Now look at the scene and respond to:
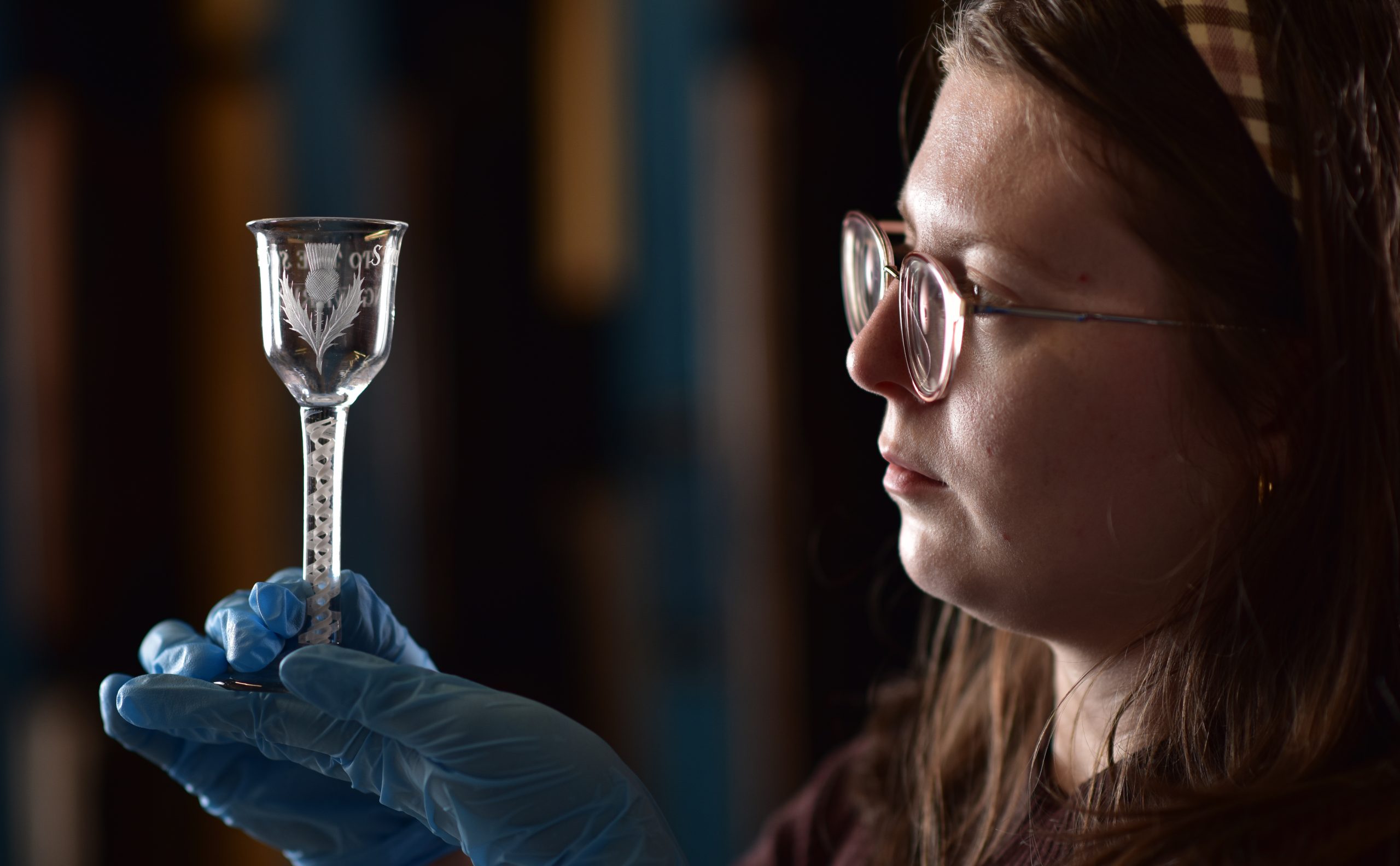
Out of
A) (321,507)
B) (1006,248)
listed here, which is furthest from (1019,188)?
(321,507)

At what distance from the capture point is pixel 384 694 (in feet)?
3.02

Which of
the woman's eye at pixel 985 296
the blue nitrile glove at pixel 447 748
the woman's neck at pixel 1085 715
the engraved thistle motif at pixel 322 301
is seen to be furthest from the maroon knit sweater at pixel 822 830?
the engraved thistle motif at pixel 322 301

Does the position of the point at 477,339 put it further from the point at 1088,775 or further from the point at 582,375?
the point at 1088,775

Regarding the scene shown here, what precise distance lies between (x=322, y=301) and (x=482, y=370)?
1.73 m

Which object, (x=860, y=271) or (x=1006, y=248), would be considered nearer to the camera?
(x=1006, y=248)

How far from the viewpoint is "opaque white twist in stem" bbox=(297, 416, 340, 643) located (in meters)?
0.94

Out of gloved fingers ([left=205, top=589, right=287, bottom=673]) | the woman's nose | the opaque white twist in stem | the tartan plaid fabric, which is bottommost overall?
gloved fingers ([left=205, top=589, right=287, bottom=673])

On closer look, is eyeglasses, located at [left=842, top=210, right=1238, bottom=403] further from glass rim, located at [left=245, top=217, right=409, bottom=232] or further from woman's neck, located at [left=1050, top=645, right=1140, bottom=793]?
glass rim, located at [left=245, top=217, right=409, bottom=232]

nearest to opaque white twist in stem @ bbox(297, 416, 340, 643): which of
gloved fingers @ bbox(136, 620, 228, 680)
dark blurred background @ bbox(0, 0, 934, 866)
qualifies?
gloved fingers @ bbox(136, 620, 228, 680)

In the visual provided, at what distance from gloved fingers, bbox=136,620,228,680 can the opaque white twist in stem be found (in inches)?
4.1

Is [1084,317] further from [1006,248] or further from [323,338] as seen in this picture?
[323,338]

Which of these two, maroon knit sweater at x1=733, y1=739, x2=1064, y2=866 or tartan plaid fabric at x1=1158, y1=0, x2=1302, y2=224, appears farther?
maroon knit sweater at x1=733, y1=739, x2=1064, y2=866

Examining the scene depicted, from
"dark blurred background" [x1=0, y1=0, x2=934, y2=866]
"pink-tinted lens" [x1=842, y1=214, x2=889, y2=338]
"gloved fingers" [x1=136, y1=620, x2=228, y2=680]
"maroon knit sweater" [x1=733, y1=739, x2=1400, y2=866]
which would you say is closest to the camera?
"gloved fingers" [x1=136, y1=620, x2=228, y2=680]

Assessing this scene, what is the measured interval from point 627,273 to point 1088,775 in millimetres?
1905
